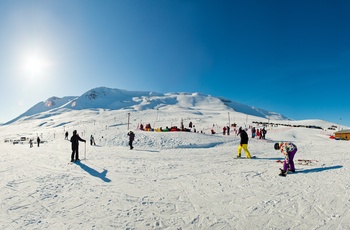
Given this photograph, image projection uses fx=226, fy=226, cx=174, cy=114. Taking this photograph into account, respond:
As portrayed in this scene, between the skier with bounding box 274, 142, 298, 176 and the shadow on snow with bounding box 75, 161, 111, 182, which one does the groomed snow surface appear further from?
the skier with bounding box 274, 142, 298, 176

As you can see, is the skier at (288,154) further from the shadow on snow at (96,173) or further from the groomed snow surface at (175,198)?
the shadow on snow at (96,173)

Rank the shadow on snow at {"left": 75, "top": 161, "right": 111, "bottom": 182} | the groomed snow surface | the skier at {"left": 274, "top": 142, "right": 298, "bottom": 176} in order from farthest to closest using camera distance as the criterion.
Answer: the skier at {"left": 274, "top": 142, "right": 298, "bottom": 176}, the shadow on snow at {"left": 75, "top": 161, "right": 111, "bottom": 182}, the groomed snow surface

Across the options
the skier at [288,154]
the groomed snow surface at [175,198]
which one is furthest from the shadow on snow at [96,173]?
the skier at [288,154]

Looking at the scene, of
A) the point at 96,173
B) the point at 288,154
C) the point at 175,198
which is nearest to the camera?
the point at 175,198

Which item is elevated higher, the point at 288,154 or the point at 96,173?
the point at 288,154

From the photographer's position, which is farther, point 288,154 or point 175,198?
point 288,154

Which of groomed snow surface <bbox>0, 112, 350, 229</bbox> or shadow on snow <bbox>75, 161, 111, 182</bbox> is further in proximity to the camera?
shadow on snow <bbox>75, 161, 111, 182</bbox>

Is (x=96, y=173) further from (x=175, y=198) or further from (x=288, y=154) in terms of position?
(x=288, y=154)

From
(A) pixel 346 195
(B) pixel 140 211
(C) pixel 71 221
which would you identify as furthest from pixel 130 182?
(A) pixel 346 195

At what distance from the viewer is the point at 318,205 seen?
600 centimetres

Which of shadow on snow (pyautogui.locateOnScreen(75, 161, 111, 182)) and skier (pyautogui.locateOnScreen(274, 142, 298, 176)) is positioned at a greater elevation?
skier (pyautogui.locateOnScreen(274, 142, 298, 176))

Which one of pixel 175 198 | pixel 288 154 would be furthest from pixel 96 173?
pixel 288 154

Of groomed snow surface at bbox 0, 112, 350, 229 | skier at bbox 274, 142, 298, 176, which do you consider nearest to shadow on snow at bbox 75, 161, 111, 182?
groomed snow surface at bbox 0, 112, 350, 229

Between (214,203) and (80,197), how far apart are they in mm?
3962
